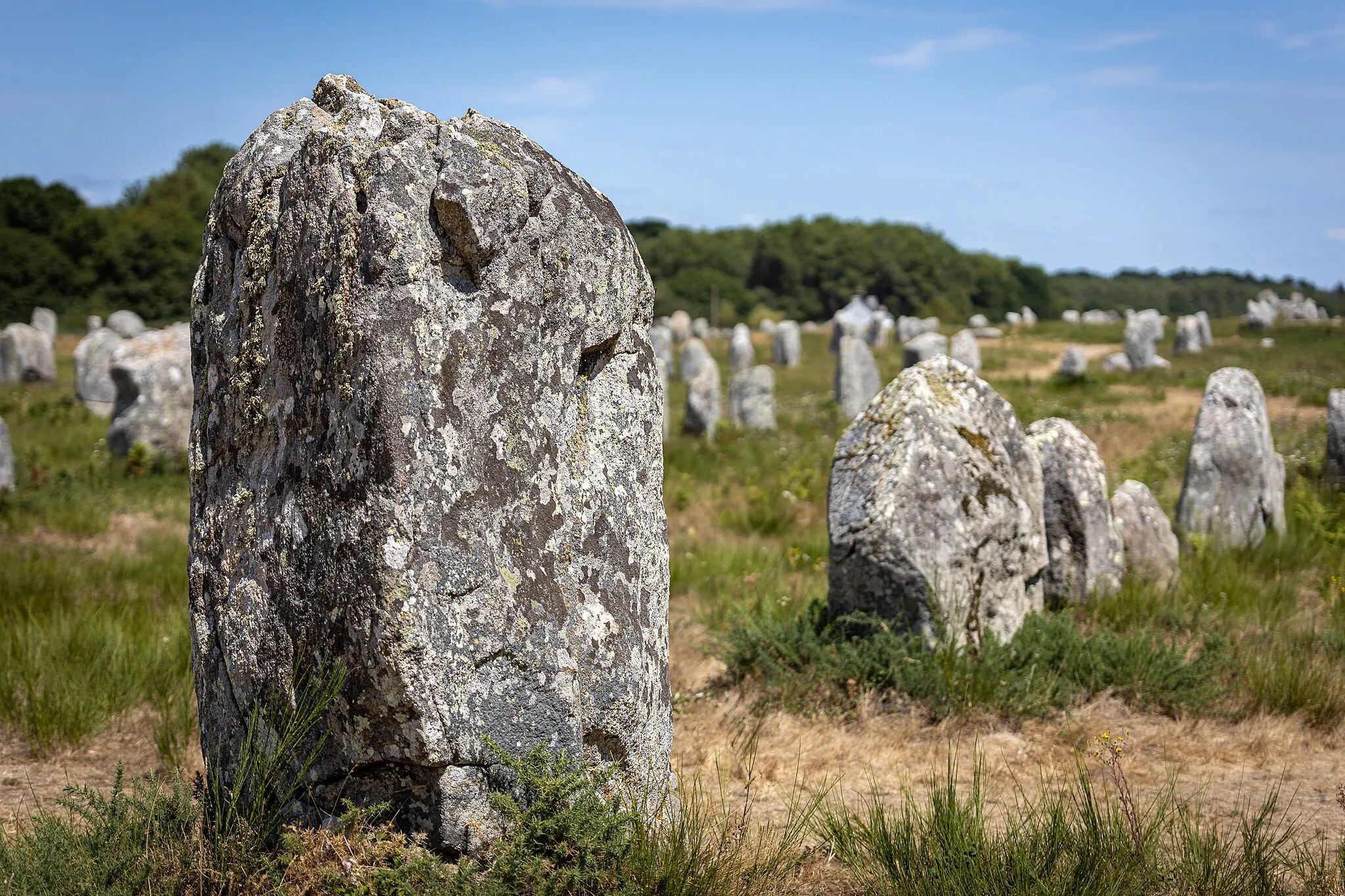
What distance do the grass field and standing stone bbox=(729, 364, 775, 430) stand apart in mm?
7625

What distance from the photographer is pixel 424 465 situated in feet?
8.67

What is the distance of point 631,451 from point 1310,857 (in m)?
2.30

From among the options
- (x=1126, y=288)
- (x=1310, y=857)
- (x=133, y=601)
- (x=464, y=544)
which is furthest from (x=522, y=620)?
(x=1126, y=288)

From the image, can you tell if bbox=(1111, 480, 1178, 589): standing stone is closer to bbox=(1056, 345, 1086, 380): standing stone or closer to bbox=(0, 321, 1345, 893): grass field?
bbox=(0, 321, 1345, 893): grass field

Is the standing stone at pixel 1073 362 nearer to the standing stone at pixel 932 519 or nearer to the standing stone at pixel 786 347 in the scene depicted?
the standing stone at pixel 786 347

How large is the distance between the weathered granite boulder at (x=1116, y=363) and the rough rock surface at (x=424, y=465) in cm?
2416

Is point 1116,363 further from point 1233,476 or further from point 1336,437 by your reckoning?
point 1233,476

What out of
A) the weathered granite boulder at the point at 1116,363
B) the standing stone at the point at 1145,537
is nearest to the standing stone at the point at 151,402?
the standing stone at the point at 1145,537

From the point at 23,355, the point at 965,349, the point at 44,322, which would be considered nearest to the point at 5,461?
the point at 23,355

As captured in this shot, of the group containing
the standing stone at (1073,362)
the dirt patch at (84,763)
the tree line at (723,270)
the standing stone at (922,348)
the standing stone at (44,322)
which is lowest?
the dirt patch at (84,763)

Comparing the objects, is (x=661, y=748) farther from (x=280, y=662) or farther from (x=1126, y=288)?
(x=1126, y=288)

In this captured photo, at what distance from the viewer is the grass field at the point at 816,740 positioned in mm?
2758

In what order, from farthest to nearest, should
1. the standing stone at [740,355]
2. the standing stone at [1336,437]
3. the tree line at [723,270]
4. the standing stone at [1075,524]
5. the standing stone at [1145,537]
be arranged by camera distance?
the tree line at [723,270] < the standing stone at [740,355] < the standing stone at [1336,437] < the standing stone at [1145,537] < the standing stone at [1075,524]

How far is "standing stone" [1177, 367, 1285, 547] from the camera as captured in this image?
848cm
